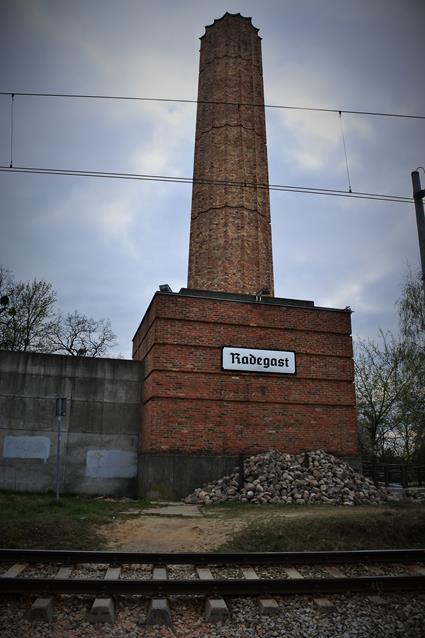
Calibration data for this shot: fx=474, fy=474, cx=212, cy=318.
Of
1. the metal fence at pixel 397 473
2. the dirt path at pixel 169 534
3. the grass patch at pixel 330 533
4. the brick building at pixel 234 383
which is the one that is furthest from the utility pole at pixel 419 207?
the metal fence at pixel 397 473

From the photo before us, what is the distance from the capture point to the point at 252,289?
18.7m

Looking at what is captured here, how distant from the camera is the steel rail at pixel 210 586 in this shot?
199 inches

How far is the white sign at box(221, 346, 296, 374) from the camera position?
14312mm

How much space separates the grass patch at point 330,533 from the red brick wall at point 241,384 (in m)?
4.98

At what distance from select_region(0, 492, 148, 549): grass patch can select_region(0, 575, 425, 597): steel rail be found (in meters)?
2.02

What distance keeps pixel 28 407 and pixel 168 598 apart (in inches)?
409

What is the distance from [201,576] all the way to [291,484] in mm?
6957

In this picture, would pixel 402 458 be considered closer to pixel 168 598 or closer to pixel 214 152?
pixel 214 152

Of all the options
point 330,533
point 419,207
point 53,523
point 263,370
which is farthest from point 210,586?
point 263,370

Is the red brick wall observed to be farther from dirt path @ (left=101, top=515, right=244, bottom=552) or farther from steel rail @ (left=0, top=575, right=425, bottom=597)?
steel rail @ (left=0, top=575, right=425, bottom=597)

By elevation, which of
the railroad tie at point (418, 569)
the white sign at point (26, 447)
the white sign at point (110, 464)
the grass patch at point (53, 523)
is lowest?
the railroad tie at point (418, 569)

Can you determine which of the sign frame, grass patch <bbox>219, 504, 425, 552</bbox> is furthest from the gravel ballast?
the sign frame

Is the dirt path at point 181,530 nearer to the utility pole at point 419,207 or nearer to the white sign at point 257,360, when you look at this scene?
the white sign at point 257,360

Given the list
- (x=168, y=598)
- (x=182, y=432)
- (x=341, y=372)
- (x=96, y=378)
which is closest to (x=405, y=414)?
(x=341, y=372)
